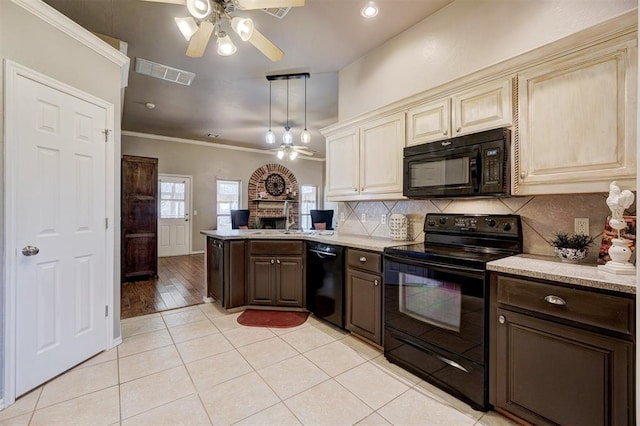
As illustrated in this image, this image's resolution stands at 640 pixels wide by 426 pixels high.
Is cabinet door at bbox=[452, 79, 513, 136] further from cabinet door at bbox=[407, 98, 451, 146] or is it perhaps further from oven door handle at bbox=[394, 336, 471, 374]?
oven door handle at bbox=[394, 336, 471, 374]

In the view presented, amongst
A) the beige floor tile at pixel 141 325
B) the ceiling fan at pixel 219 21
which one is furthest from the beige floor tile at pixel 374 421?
the ceiling fan at pixel 219 21

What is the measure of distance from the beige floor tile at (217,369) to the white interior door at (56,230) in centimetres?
92

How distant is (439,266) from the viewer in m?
1.88

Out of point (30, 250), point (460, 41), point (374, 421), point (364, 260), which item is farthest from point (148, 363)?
point (460, 41)

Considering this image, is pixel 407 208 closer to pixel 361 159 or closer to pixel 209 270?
pixel 361 159

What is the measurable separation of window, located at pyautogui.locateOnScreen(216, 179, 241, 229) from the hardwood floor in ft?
7.14

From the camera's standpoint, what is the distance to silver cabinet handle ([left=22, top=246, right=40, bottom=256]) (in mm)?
1850

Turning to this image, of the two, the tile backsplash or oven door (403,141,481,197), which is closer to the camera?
the tile backsplash

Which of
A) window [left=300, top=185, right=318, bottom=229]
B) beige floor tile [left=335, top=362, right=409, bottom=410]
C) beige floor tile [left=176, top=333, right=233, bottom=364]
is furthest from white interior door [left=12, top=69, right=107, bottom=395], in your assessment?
window [left=300, top=185, right=318, bottom=229]

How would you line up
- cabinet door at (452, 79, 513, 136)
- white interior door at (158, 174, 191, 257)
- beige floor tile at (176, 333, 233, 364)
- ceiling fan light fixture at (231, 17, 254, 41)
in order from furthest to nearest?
white interior door at (158, 174, 191, 257) → beige floor tile at (176, 333, 233, 364) → cabinet door at (452, 79, 513, 136) → ceiling fan light fixture at (231, 17, 254, 41)

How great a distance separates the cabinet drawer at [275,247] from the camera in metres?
3.18

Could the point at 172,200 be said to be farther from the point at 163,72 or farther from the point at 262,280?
the point at 262,280

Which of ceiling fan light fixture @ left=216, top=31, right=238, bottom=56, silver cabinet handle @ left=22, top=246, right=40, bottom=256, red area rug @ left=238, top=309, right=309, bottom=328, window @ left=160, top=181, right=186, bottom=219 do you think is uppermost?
ceiling fan light fixture @ left=216, top=31, right=238, bottom=56

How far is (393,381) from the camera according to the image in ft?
6.61
